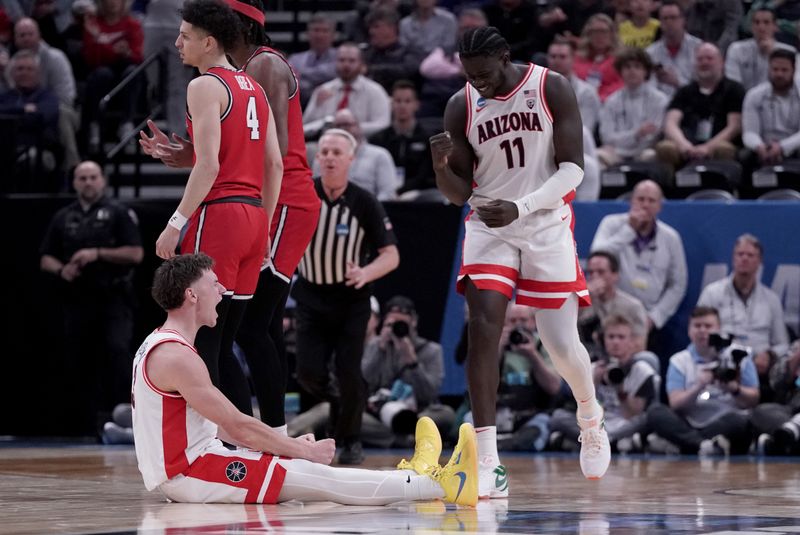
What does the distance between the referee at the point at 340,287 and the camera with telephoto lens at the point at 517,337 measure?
1875mm

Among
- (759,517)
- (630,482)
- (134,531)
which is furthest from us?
(630,482)

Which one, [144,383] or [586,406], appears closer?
[144,383]

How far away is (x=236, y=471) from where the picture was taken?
5.46 meters

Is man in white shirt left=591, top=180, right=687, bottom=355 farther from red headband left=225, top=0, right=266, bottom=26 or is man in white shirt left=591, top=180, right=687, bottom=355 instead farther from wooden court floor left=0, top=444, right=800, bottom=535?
red headband left=225, top=0, right=266, bottom=26

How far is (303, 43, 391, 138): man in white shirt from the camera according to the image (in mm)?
13227

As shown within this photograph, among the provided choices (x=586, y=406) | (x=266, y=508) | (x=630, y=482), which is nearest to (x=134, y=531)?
(x=266, y=508)

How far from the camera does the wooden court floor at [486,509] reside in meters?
4.79

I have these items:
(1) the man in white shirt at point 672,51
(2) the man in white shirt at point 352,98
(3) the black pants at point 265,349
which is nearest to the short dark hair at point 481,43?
(3) the black pants at point 265,349

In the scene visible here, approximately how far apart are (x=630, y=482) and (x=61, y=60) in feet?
29.1

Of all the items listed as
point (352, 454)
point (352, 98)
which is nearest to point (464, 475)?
point (352, 454)

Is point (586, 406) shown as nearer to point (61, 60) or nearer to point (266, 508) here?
point (266, 508)

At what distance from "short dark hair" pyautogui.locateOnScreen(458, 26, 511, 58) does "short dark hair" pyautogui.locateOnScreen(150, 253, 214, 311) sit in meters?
1.60

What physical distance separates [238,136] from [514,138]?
1240mm

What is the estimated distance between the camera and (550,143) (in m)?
6.50
